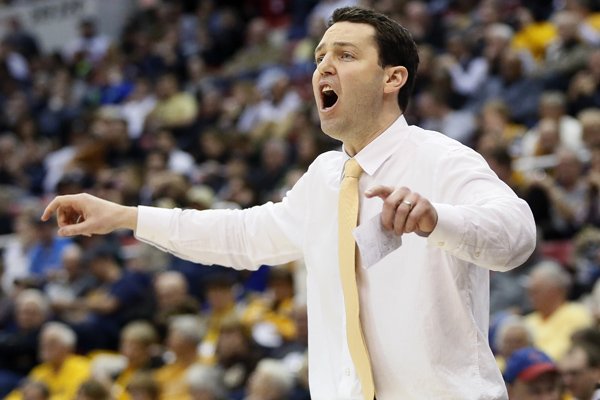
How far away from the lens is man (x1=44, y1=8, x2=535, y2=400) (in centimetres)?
281

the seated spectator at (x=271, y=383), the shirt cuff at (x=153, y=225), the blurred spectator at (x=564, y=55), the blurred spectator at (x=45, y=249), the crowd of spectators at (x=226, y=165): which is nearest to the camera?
the shirt cuff at (x=153, y=225)

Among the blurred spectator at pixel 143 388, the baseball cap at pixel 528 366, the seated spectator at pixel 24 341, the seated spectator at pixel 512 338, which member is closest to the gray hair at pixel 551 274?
the seated spectator at pixel 512 338

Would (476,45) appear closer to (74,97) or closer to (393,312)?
(74,97)

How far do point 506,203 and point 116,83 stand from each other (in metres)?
12.7

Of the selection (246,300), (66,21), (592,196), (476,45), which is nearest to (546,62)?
(476,45)

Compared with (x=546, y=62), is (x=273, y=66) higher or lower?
higher

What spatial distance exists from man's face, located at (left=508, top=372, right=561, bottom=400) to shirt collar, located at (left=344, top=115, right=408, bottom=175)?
1866 mm

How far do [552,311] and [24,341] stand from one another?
3980 millimetres

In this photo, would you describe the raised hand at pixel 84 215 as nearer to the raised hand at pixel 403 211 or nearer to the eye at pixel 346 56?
the eye at pixel 346 56

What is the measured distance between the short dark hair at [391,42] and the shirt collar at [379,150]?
154 millimetres

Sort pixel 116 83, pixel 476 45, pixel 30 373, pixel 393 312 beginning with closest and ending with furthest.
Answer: pixel 393 312, pixel 30 373, pixel 476 45, pixel 116 83

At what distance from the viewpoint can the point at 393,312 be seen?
9.93ft

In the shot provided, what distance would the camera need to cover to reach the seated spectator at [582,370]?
5.27m

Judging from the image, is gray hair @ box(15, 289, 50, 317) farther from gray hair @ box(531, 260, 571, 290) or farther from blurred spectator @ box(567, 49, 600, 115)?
blurred spectator @ box(567, 49, 600, 115)
